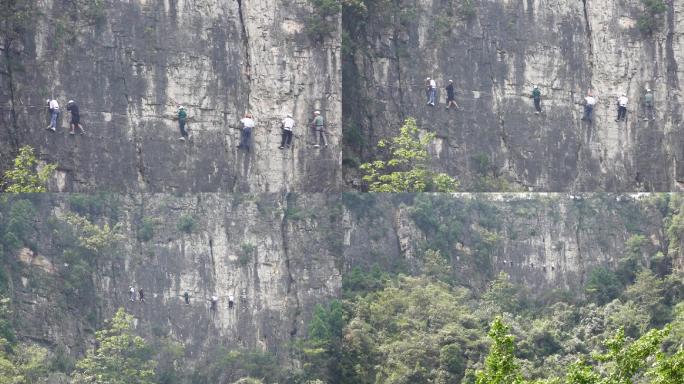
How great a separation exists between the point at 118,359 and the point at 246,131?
594cm

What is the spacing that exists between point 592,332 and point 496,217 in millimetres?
3805

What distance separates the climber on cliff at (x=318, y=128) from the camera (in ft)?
180

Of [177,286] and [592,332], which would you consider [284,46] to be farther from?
[592,332]

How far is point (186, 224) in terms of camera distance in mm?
54344

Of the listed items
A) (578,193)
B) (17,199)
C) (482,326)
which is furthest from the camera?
(578,193)

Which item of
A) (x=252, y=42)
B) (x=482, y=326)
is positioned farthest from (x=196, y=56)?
(x=482, y=326)

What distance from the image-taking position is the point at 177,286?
176ft

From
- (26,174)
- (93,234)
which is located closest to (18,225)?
(26,174)

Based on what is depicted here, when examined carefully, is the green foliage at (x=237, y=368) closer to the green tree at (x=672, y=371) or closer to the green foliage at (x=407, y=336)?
the green foliage at (x=407, y=336)

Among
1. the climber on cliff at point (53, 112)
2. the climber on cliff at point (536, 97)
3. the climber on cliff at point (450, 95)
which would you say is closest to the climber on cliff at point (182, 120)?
the climber on cliff at point (53, 112)

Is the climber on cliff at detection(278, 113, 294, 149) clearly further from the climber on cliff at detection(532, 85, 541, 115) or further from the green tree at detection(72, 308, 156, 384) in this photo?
the climber on cliff at detection(532, 85, 541, 115)

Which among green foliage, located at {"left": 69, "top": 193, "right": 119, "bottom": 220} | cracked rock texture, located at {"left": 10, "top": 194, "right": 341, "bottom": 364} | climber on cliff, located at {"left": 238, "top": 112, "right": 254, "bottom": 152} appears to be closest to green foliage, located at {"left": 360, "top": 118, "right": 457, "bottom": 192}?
cracked rock texture, located at {"left": 10, "top": 194, "right": 341, "bottom": 364}

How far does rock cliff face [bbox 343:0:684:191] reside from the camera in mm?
57781

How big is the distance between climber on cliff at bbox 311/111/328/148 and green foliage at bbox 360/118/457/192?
159 cm
